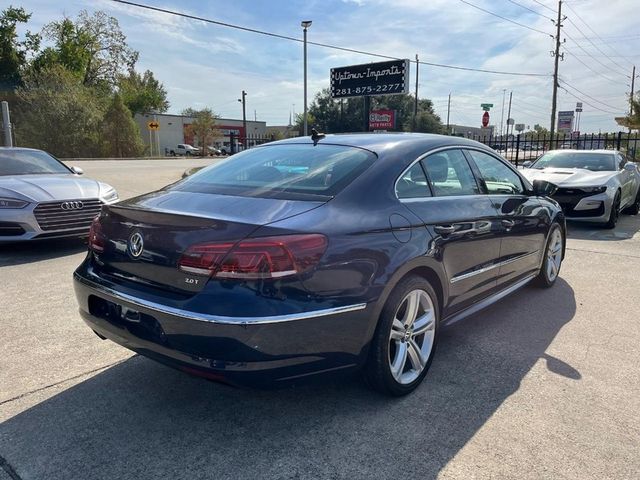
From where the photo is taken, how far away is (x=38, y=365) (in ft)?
11.2

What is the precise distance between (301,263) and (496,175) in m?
2.61

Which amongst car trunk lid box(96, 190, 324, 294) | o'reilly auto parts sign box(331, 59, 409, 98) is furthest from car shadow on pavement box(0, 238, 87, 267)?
o'reilly auto parts sign box(331, 59, 409, 98)

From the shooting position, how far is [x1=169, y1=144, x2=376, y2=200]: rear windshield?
2941 mm

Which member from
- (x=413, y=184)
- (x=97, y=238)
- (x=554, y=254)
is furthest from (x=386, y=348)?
(x=554, y=254)

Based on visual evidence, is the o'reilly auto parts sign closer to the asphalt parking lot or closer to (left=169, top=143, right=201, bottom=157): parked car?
the asphalt parking lot

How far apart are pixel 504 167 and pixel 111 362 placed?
3.59 metres

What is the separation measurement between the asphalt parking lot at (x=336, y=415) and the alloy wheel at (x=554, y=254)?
110cm

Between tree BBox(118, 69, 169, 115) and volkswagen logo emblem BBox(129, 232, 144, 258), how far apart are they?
2576 inches

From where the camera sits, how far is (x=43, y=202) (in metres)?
6.48

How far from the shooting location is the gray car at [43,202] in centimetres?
639

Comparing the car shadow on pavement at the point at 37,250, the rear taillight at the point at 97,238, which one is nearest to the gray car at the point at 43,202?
the car shadow on pavement at the point at 37,250

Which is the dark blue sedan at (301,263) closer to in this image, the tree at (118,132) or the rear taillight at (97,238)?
the rear taillight at (97,238)

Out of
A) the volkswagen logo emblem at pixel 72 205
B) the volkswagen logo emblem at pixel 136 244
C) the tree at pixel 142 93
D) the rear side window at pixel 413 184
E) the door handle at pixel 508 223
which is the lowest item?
the volkswagen logo emblem at pixel 72 205

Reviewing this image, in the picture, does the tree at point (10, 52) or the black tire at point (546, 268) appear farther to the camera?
the tree at point (10, 52)
